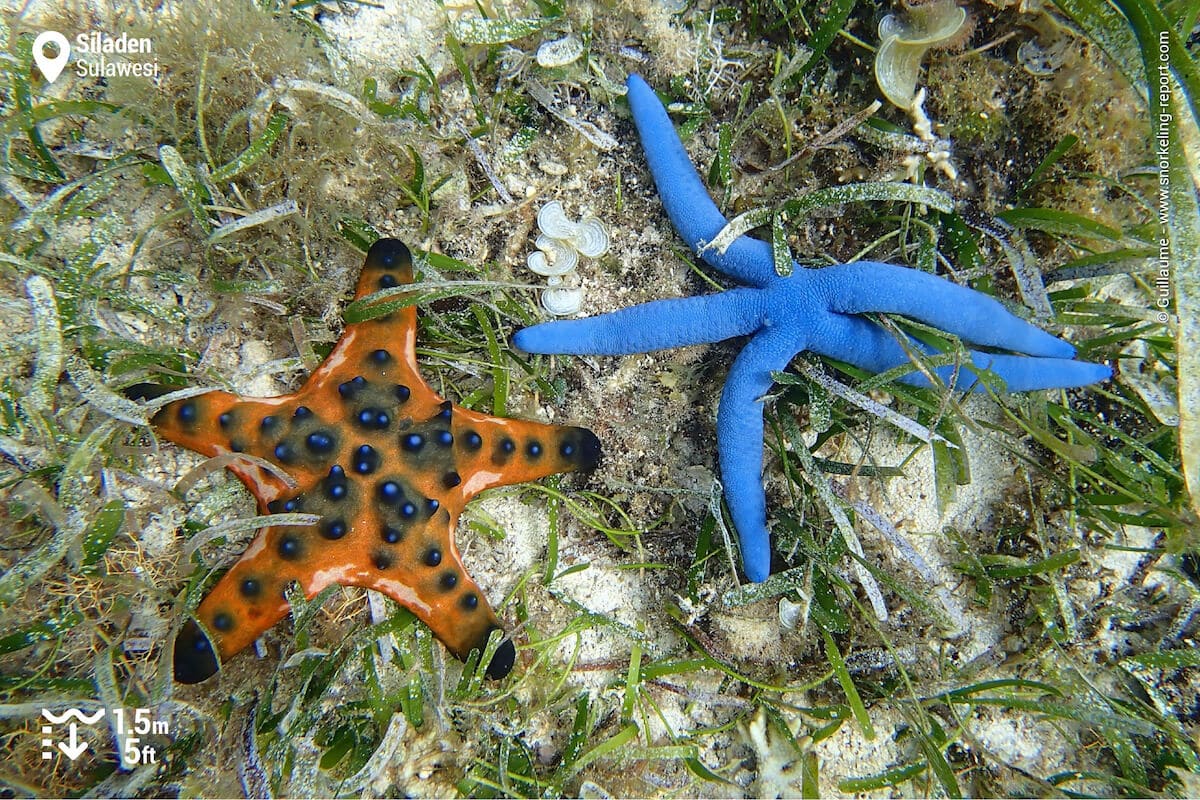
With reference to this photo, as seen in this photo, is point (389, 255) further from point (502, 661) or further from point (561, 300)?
point (502, 661)

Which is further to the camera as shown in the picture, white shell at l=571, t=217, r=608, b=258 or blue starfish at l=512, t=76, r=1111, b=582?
white shell at l=571, t=217, r=608, b=258

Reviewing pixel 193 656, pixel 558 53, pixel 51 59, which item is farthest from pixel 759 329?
pixel 51 59

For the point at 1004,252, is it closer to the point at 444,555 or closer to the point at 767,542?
the point at 767,542

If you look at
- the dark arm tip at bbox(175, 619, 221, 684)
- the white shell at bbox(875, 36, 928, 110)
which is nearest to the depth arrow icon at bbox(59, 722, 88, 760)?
the dark arm tip at bbox(175, 619, 221, 684)

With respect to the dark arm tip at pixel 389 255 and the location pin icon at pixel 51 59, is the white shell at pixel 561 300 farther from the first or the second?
the location pin icon at pixel 51 59

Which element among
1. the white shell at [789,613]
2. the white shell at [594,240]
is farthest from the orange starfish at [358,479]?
the white shell at [789,613]

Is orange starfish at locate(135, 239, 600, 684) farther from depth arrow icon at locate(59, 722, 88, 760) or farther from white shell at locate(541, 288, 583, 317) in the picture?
white shell at locate(541, 288, 583, 317)
